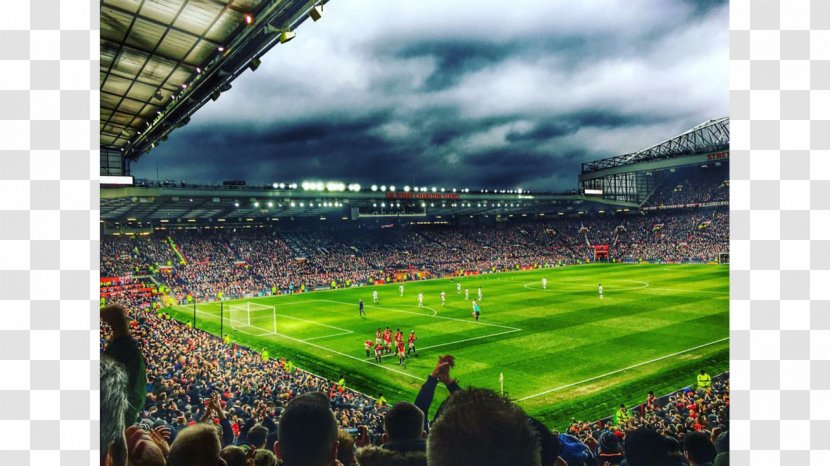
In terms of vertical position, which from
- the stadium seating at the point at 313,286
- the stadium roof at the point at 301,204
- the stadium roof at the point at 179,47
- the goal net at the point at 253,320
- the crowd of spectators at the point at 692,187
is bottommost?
the goal net at the point at 253,320

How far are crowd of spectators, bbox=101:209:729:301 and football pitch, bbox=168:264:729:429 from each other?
799 cm

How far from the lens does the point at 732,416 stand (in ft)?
20.5

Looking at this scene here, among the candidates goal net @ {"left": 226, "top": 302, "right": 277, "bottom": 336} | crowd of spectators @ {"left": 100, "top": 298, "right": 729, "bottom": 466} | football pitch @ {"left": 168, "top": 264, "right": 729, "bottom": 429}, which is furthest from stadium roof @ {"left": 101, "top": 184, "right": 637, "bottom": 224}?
crowd of spectators @ {"left": 100, "top": 298, "right": 729, "bottom": 466}

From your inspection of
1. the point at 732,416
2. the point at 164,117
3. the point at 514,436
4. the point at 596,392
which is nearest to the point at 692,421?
the point at 732,416

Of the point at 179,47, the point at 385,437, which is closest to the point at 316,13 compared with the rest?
the point at 179,47

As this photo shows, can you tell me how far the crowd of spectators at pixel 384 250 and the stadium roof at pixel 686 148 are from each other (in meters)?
9.09

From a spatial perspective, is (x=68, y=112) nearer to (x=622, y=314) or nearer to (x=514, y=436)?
(x=514, y=436)

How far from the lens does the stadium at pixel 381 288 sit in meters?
11.5

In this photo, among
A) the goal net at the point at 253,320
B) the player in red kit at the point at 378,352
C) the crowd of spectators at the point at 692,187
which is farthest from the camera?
the crowd of spectators at the point at 692,187

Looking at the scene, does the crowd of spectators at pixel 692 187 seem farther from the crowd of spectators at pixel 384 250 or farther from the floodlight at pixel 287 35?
the floodlight at pixel 287 35

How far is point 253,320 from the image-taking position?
1380 inches

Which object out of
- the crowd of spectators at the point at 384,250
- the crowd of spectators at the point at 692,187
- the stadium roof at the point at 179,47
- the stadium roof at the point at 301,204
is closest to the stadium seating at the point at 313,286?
the crowd of spectators at the point at 384,250

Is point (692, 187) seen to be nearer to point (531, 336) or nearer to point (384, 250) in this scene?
point (384, 250)

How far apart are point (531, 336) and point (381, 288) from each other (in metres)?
27.3
